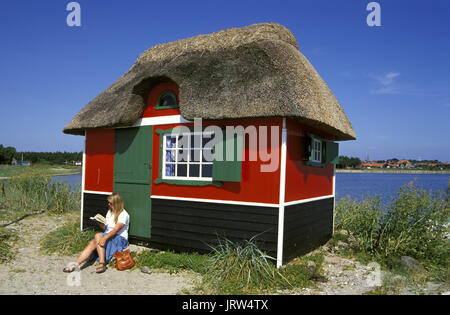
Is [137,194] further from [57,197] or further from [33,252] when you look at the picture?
[57,197]

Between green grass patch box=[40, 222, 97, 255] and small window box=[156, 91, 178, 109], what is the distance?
10.7ft

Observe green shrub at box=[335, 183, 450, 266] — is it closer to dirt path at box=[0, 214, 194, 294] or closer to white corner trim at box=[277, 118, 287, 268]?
white corner trim at box=[277, 118, 287, 268]

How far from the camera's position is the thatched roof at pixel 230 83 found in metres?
5.77

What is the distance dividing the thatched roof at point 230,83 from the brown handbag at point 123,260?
2678 millimetres

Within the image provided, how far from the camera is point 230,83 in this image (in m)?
6.22

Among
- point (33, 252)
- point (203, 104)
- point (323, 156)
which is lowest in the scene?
point (33, 252)

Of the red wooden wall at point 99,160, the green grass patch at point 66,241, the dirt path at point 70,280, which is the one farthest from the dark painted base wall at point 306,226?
the green grass patch at point 66,241

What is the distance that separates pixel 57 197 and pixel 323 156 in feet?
29.0

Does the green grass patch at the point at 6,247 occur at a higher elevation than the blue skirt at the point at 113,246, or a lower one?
lower

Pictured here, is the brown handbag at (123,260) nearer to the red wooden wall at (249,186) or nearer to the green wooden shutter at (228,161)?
the red wooden wall at (249,186)

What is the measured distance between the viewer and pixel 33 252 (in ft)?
22.7
